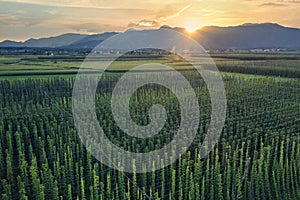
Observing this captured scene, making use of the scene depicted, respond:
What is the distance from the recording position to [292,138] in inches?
462

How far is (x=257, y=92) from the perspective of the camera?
19547 mm

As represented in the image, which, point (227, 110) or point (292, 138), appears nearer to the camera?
point (292, 138)

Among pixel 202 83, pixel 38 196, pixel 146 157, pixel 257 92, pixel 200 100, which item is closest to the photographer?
pixel 38 196

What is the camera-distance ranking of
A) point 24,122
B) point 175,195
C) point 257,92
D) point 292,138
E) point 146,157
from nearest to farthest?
point 175,195, point 146,157, point 292,138, point 24,122, point 257,92

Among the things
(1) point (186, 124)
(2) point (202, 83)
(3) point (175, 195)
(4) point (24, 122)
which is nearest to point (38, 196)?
(3) point (175, 195)

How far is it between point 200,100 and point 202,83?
945cm

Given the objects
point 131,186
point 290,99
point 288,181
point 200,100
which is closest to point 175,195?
point 131,186

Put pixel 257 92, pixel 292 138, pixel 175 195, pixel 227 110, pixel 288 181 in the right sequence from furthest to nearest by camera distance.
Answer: pixel 257 92
pixel 227 110
pixel 292 138
pixel 288 181
pixel 175 195

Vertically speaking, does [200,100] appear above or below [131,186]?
above

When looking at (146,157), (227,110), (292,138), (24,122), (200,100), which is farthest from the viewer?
(200,100)

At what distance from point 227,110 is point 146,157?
6581 mm

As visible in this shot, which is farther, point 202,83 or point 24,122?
point 202,83

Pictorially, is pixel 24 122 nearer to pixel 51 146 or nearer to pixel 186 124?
pixel 51 146

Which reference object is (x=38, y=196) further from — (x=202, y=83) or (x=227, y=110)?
(x=202, y=83)
